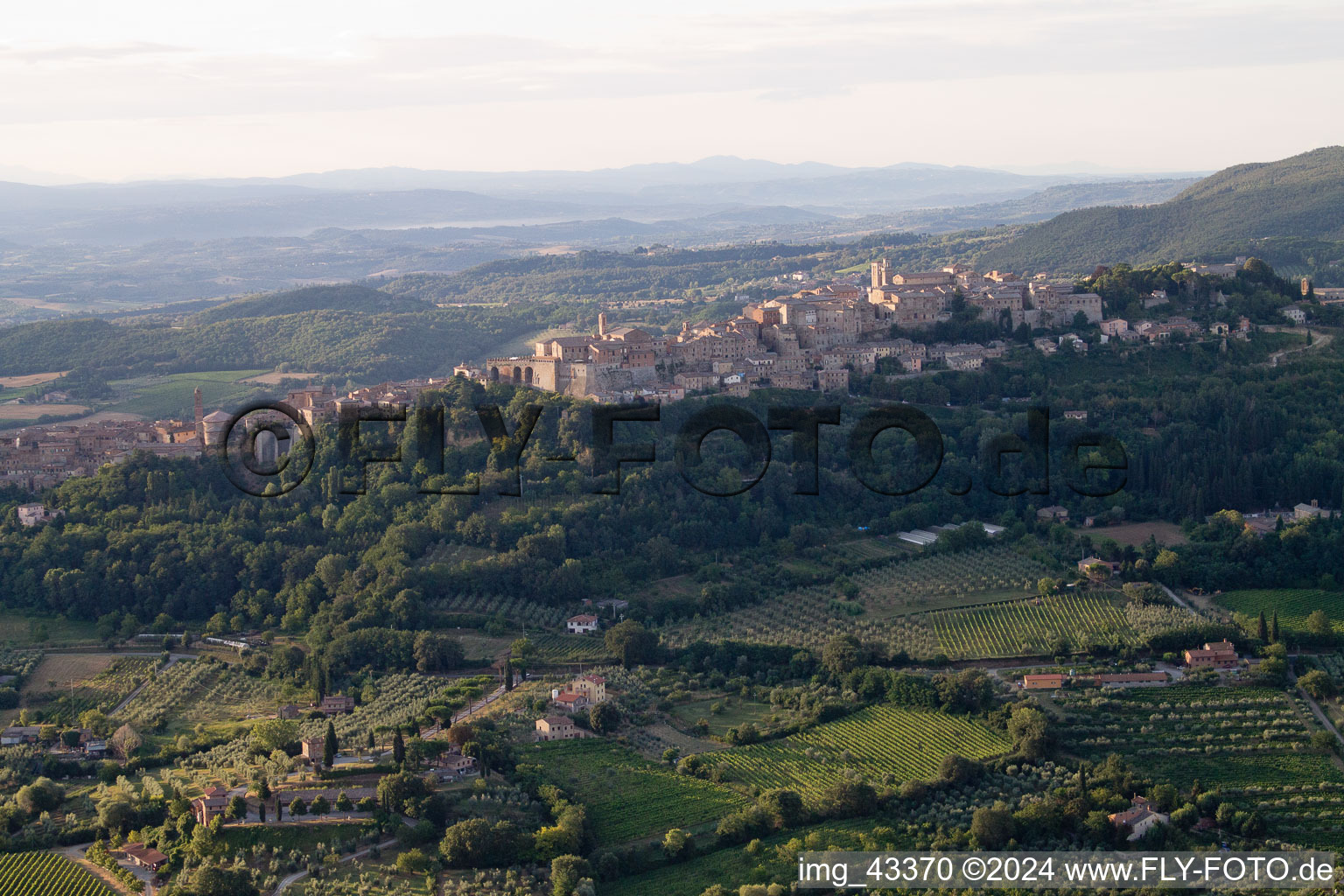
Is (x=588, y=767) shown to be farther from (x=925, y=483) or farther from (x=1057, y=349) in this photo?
(x=1057, y=349)

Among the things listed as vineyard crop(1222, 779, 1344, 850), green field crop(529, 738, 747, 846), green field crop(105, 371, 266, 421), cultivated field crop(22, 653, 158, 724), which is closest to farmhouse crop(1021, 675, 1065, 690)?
vineyard crop(1222, 779, 1344, 850)

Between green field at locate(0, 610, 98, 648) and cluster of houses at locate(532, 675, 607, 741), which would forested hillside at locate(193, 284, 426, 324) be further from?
cluster of houses at locate(532, 675, 607, 741)

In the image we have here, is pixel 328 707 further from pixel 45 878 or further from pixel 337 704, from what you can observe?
pixel 45 878

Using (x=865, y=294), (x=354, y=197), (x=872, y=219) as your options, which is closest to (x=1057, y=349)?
(x=865, y=294)

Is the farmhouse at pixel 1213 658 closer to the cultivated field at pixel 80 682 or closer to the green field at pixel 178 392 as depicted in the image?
the cultivated field at pixel 80 682

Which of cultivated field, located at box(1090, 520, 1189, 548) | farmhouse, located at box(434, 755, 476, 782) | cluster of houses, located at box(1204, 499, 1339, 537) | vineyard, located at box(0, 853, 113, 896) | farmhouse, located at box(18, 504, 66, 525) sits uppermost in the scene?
farmhouse, located at box(18, 504, 66, 525)

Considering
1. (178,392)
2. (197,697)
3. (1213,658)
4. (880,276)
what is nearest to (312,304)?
(178,392)
